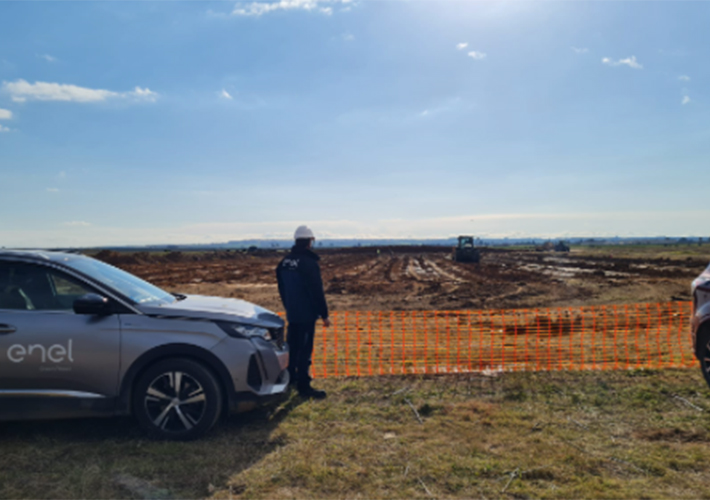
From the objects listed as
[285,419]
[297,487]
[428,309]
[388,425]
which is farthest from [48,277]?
[428,309]

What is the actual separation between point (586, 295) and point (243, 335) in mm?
20203

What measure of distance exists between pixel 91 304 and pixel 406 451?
3.00 metres

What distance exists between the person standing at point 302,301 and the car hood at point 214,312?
0.70m

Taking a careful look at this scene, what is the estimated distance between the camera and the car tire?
4.68m

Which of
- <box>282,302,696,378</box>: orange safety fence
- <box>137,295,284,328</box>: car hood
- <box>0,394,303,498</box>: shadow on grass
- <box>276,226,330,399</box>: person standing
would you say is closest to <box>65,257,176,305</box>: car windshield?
<box>137,295,284,328</box>: car hood

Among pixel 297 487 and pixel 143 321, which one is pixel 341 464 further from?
pixel 143 321

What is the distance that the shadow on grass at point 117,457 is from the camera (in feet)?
12.7

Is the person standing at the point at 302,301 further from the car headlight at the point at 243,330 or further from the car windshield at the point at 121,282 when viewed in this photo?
the car windshield at the point at 121,282

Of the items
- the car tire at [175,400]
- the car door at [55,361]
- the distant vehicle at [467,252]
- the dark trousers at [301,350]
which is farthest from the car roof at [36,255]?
the distant vehicle at [467,252]

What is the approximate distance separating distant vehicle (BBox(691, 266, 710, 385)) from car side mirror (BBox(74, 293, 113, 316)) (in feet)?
19.0

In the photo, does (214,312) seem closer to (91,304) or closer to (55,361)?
(91,304)

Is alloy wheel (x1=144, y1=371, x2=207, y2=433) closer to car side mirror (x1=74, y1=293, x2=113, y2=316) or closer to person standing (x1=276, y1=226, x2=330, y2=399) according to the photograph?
car side mirror (x1=74, y1=293, x2=113, y2=316)

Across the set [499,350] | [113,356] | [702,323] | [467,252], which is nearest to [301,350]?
[113,356]

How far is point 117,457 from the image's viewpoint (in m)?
4.35
